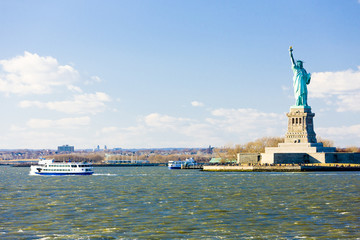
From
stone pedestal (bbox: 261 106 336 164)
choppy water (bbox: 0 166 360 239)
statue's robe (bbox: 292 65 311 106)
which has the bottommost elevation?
choppy water (bbox: 0 166 360 239)

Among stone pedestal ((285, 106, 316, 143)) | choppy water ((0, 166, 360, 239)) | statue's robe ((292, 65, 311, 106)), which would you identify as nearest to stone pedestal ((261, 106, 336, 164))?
stone pedestal ((285, 106, 316, 143))

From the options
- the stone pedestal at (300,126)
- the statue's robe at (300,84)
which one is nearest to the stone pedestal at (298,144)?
the stone pedestal at (300,126)

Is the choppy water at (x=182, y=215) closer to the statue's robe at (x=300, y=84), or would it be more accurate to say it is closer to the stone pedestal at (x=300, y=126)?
the stone pedestal at (x=300, y=126)

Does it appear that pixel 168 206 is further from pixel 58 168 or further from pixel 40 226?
pixel 58 168

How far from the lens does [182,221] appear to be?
35.2 metres

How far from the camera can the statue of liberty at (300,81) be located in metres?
119

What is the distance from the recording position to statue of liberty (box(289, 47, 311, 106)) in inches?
4675

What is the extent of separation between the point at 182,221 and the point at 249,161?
303ft

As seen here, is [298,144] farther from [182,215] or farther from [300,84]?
[182,215]

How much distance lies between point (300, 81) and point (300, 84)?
621 mm

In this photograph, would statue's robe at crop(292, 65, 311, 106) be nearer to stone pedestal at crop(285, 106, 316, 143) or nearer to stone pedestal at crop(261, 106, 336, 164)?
stone pedestal at crop(261, 106, 336, 164)

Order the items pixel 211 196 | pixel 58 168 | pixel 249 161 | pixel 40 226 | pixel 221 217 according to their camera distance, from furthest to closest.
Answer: pixel 249 161, pixel 58 168, pixel 211 196, pixel 221 217, pixel 40 226

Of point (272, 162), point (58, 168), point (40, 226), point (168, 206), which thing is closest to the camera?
point (40, 226)

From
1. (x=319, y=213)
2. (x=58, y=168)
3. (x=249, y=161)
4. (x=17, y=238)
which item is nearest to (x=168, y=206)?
(x=319, y=213)
